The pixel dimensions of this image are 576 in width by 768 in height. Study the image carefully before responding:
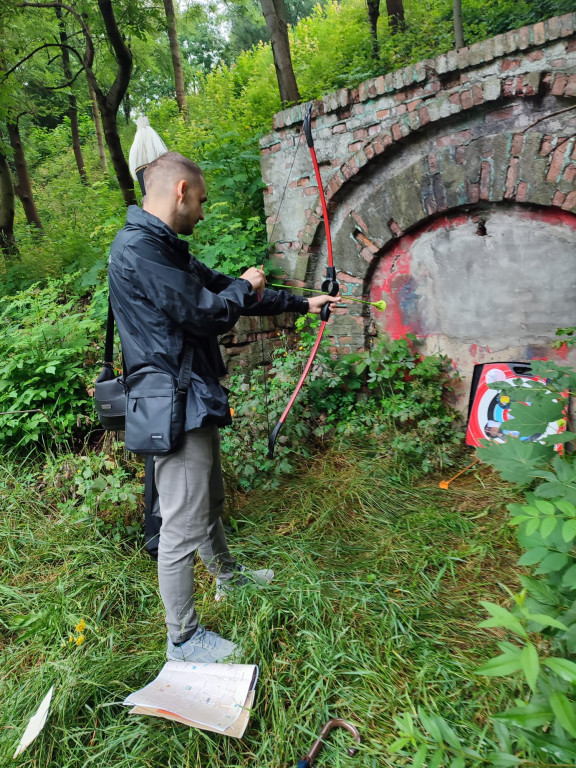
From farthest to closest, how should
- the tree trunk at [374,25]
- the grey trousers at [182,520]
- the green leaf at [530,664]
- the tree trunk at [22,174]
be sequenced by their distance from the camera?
1. the tree trunk at [22,174]
2. the tree trunk at [374,25]
3. the grey trousers at [182,520]
4. the green leaf at [530,664]

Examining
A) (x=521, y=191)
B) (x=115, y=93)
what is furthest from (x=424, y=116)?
(x=115, y=93)

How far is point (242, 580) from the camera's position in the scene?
99.0 inches

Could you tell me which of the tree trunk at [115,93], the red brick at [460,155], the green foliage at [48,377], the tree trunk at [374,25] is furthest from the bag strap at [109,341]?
the tree trunk at [374,25]

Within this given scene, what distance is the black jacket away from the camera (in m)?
1.90

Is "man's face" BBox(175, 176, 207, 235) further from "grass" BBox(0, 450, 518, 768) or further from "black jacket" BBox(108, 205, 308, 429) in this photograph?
"grass" BBox(0, 450, 518, 768)

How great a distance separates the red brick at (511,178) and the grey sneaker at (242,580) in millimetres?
2728

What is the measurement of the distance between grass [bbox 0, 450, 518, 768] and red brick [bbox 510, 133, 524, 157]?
2064mm

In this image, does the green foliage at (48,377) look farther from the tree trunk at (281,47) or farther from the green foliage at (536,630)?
the tree trunk at (281,47)

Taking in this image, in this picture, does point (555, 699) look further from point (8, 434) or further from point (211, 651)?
point (8, 434)

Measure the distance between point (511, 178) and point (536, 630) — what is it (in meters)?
2.76

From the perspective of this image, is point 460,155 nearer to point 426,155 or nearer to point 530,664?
point 426,155

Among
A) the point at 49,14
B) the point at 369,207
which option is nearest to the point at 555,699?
the point at 369,207

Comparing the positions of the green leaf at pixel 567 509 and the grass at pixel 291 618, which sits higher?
the green leaf at pixel 567 509

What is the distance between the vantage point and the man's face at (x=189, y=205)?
2066 mm
